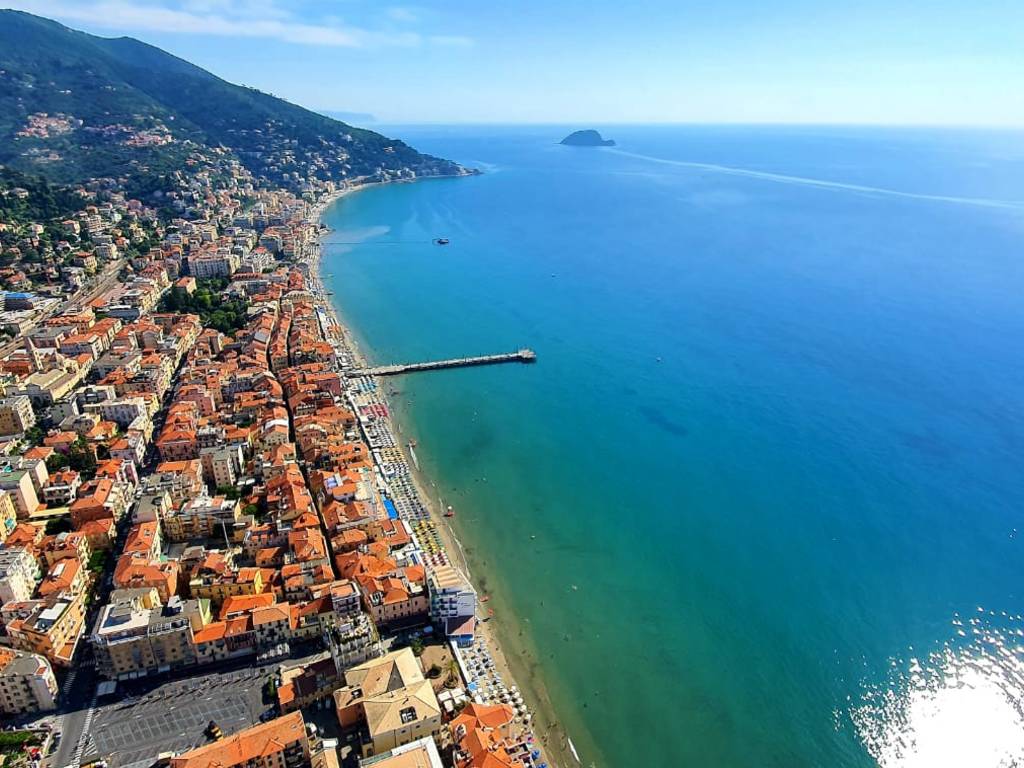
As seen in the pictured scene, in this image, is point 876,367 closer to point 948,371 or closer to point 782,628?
point 948,371

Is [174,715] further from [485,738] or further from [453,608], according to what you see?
[485,738]

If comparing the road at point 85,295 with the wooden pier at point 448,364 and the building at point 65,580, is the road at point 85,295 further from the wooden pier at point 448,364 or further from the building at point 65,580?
the building at point 65,580

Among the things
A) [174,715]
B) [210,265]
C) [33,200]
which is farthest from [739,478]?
[33,200]

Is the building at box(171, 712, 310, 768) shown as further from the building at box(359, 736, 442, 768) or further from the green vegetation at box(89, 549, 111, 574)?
the green vegetation at box(89, 549, 111, 574)

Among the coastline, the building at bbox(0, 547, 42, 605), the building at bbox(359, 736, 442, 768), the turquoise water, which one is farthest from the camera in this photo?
the building at bbox(0, 547, 42, 605)

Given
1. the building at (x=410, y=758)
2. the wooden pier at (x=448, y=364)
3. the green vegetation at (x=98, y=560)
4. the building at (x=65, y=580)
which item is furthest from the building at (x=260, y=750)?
the wooden pier at (x=448, y=364)

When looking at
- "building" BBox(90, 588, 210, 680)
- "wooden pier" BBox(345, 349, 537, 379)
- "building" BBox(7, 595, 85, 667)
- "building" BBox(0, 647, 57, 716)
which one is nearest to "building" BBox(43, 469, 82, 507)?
"building" BBox(7, 595, 85, 667)
